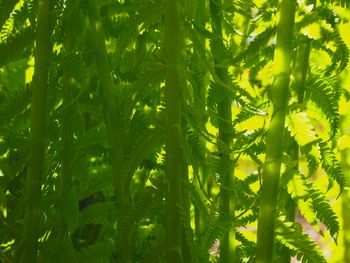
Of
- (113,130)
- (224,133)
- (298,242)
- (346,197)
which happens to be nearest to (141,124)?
(113,130)

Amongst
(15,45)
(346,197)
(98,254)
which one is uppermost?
(15,45)

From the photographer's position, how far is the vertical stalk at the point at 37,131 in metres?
0.79

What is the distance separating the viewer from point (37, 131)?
0.79 m

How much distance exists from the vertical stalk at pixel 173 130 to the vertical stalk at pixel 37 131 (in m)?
0.19

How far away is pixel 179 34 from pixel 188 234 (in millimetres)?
262

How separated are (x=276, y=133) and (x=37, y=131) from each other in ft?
1.10

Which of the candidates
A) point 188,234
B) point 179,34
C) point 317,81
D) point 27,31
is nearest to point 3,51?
point 27,31

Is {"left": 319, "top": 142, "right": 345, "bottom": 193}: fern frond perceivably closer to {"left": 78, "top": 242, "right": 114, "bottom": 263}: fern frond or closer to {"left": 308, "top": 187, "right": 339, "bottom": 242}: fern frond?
{"left": 308, "top": 187, "right": 339, "bottom": 242}: fern frond

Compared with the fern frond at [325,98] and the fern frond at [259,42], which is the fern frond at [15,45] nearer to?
the fern frond at [259,42]

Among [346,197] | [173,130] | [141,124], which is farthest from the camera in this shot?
[346,197]

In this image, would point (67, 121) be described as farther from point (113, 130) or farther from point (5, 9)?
point (5, 9)

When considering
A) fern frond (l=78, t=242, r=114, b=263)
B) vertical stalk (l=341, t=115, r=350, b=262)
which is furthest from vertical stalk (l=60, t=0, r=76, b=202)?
vertical stalk (l=341, t=115, r=350, b=262)

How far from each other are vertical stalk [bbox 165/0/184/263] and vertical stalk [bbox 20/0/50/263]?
0.19 meters

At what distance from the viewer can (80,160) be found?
84cm
